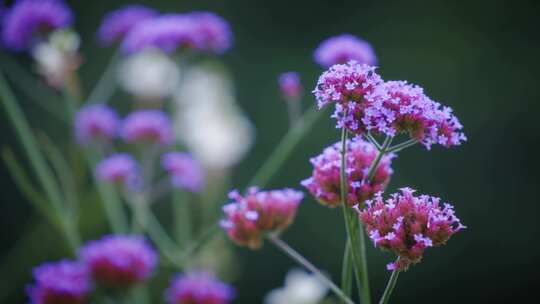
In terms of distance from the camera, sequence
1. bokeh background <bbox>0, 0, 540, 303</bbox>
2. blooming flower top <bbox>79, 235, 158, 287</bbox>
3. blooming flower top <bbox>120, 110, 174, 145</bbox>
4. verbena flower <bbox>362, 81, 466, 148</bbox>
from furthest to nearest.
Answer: bokeh background <bbox>0, 0, 540, 303</bbox>
blooming flower top <bbox>120, 110, 174, 145</bbox>
blooming flower top <bbox>79, 235, 158, 287</bbox>
verbena flower <bbox>362, 81, 466, 148</bbox>

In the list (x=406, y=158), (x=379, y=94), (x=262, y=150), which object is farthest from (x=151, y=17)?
(x=406, y=158)

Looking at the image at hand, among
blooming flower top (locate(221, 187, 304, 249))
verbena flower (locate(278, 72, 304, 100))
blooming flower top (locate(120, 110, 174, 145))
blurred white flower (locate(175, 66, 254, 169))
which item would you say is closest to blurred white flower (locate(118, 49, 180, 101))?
blurred white flower (locate(175, 66, 254, 169))

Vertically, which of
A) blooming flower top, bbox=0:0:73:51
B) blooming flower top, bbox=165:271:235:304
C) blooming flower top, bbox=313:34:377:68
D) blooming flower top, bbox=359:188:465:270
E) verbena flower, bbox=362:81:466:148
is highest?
blooming flower top, bbox=0:0:73:51

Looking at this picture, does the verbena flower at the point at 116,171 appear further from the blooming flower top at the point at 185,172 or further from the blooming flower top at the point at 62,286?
the blooming flower top at the point at 62,286

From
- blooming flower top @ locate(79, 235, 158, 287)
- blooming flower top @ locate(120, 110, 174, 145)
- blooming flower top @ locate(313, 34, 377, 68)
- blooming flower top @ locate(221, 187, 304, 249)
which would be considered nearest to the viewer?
blooming flower top @ locate(221, 187, 304, 249)

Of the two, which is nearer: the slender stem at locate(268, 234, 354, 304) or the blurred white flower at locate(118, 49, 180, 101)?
the slender stem at locate(268, 234, 354, 304)

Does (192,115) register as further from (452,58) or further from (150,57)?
(452,58)

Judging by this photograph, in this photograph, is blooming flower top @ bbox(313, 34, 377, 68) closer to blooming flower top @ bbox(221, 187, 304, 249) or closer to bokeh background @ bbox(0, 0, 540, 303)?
blooming flower top @ bbox(221, 187, 304, 249)

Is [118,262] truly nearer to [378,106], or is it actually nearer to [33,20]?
[378,106]
